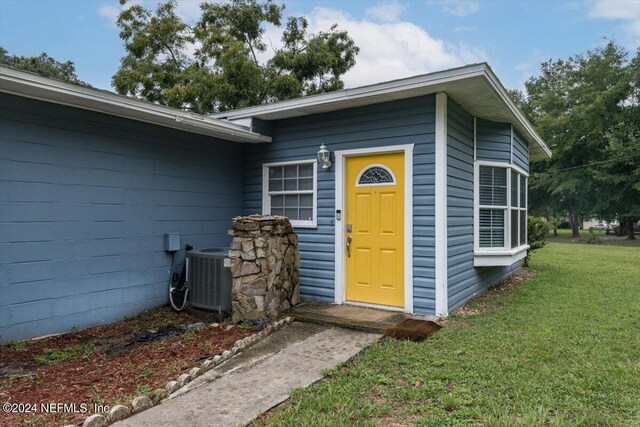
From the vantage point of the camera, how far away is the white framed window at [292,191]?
552cm

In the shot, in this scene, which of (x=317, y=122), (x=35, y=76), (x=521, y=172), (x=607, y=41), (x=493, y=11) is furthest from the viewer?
(x=607, y=41)

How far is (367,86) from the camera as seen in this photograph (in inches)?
181

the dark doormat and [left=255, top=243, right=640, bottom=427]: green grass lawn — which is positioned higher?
the dark doormat

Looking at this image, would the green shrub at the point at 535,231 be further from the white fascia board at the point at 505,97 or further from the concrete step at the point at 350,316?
the concrete step at the point at 350,316

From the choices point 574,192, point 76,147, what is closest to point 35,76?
point 76,147

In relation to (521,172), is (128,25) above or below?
above

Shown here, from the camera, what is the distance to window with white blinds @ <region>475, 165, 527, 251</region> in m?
5.69

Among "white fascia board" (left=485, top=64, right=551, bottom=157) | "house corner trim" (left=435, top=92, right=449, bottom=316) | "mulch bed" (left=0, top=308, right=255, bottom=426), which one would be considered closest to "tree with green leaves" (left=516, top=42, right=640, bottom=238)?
"white fascia board" (left=485, top=64, right=551, bottom=157)

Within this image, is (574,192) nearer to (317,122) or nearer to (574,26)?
(574,26)

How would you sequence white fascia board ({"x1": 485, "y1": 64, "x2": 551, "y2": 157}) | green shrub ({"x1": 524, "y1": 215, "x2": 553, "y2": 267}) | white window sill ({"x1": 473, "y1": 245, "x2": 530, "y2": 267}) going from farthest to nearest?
green shrub ({"x1": 524, "y1": 215, "x2": 553, "y2": 267}) → white window sill ({"x1": 473, "y1": 245, "x2": 530, "y2": 267}) → white fascia board ({"x1": 485, "y1": 64, "x2": 551, "y2": 157})

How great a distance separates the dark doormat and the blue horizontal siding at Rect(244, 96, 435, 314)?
406 millimetres

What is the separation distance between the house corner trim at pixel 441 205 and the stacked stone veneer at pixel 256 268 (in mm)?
1856

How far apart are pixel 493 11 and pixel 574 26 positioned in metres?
2.33

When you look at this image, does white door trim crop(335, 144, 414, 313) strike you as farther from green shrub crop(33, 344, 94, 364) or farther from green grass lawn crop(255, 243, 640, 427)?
green shrub crop(33, 344, 94, 364)
